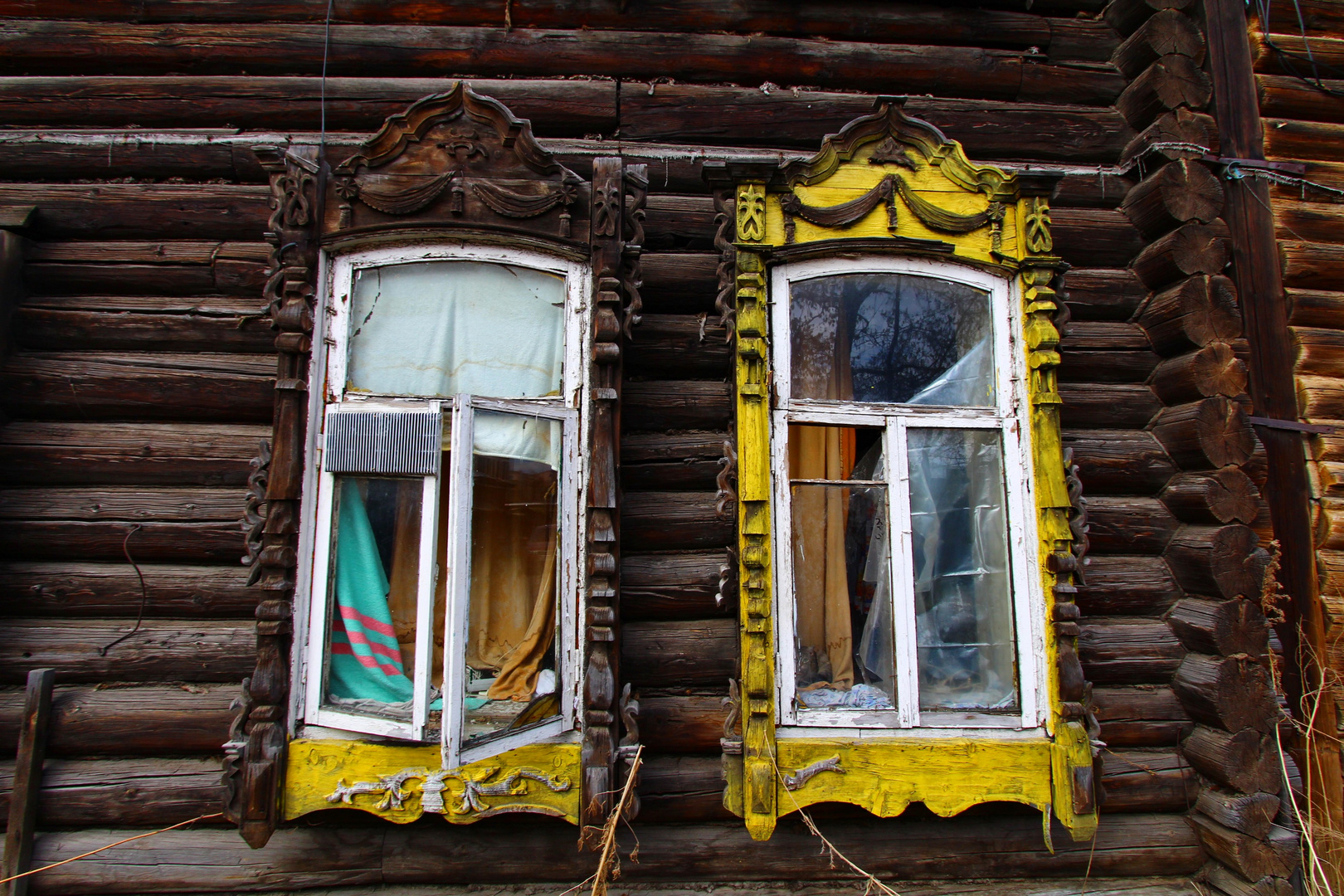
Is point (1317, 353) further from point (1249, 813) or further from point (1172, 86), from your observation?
point (1249, 813)

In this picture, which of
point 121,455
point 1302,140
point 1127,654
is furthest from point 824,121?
point 121,455

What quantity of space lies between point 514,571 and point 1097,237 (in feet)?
9.58

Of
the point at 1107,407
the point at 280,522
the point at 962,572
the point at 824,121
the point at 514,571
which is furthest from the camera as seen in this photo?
the point at 824,121

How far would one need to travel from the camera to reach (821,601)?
7.78 feet

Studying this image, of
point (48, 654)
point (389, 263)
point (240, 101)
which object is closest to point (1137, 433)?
point (389, 263)

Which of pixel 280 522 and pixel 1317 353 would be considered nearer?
pixel 280 522

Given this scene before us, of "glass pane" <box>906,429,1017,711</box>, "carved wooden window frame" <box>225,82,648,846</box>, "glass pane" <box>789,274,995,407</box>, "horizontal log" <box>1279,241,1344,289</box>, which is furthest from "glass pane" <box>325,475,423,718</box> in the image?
"horizontal log" <box>1279,241,1344,289</box>

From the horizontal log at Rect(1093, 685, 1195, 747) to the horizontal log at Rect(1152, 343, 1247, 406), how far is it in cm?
126

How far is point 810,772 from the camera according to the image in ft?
7.23

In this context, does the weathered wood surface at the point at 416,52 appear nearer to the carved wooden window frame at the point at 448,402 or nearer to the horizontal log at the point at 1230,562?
the carved wooden window frame at the point at 448,402

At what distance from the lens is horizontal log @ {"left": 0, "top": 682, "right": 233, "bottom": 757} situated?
7.91 feet

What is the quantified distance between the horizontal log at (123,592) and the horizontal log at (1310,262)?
15.3ft

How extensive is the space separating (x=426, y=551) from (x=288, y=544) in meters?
0.54

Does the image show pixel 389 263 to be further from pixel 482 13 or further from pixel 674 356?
pixel 482 13
